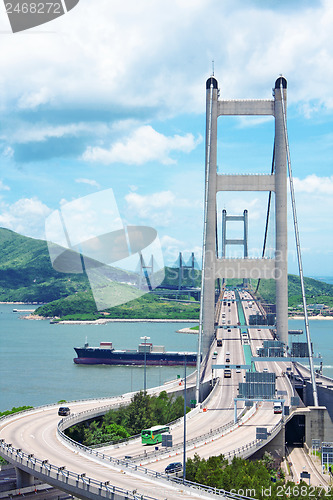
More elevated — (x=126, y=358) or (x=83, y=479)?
(x=83, y=479)

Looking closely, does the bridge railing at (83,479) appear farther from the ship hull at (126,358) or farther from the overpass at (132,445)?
the ship hull at (126,358)

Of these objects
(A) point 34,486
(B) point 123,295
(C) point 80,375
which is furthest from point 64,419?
(B) point 123,295

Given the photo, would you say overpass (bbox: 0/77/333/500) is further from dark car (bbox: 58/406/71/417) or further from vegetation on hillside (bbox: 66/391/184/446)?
vegetation on hillside (bbox: 66/391/184/446)

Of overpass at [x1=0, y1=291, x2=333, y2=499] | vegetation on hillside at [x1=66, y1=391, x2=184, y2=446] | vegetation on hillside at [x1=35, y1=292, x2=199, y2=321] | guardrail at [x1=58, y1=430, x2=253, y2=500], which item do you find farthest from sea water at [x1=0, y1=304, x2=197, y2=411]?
guardrail at [x1=58, y1=430, x2=253, y2=500]

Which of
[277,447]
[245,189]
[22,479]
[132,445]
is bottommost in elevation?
[22,479]

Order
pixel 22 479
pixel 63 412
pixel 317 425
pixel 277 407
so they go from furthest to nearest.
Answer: pixel 277 407
pixel 317 425
pixel 63 412
pixel 22 479

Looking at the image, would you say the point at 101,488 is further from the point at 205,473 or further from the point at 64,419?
the point at 64,419

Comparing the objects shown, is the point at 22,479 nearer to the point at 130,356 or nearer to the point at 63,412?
the point at 63,412

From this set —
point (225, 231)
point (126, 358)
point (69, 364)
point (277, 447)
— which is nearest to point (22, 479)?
point (277, 447)
